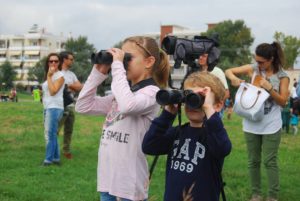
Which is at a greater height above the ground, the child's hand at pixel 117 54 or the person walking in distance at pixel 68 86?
the child's hand at pixel 117 54

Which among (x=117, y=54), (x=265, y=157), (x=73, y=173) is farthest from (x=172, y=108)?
(x=73, y=173)

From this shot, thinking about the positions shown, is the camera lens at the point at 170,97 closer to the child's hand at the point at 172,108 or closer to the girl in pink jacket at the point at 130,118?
the child's hand at the point at 172,108

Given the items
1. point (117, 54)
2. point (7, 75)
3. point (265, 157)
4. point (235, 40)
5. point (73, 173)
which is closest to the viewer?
point (117, 54)

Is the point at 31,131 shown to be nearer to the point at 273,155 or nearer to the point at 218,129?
the point at 273,155

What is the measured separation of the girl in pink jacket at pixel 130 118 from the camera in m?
2.88

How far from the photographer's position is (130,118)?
302 centimetres

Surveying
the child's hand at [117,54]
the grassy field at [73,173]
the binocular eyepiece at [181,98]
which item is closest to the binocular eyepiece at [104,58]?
the child's hand at [117,54]

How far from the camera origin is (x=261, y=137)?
16.9 feet

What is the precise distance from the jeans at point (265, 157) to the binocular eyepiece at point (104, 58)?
2.51 m

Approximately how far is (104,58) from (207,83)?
720mm

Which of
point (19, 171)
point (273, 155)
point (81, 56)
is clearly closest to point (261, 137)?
point (273, 155)

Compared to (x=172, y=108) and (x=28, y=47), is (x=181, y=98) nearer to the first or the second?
(x=172, y=108)

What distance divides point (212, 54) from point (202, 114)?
2.23ft

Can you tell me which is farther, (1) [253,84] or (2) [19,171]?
(2) [19,171]
